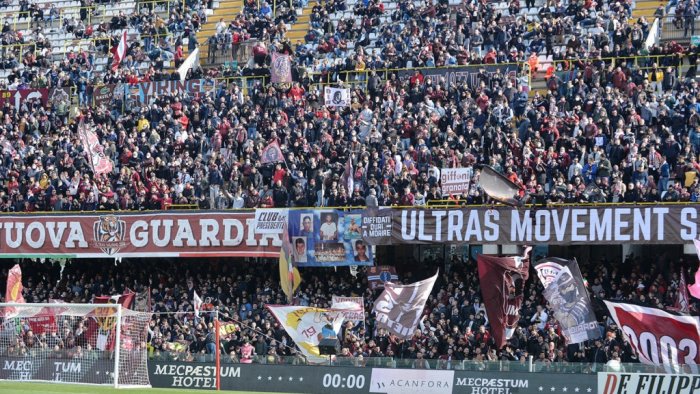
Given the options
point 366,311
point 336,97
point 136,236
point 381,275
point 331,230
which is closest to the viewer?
point 366,311

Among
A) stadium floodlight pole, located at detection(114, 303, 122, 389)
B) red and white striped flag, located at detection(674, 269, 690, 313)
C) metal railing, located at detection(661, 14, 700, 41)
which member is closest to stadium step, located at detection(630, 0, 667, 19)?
metal railing, located at detection(661, 14, 700, 41)

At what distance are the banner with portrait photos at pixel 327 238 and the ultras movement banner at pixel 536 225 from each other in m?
0.43

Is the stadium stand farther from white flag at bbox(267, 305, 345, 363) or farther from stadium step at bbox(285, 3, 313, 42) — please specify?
white flag at bbox(267, 305, 345, 363)

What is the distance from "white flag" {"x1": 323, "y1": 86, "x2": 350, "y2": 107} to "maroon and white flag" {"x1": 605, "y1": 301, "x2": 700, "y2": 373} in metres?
16.4

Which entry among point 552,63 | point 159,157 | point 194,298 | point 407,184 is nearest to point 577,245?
point 407,184

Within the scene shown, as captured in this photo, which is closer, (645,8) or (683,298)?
(683,298)

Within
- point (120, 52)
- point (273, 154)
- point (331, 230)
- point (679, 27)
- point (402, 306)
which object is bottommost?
point (402, 306)

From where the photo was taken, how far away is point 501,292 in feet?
105

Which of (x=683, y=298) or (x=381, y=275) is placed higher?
(x=683, y=298)

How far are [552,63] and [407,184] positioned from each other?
24.7ft

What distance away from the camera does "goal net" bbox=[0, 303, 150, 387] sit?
3183 cm

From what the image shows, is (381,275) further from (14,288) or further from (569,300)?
(14,288)

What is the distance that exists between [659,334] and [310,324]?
366 inches

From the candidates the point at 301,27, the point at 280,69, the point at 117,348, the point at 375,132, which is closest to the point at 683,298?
the point at 375,132
